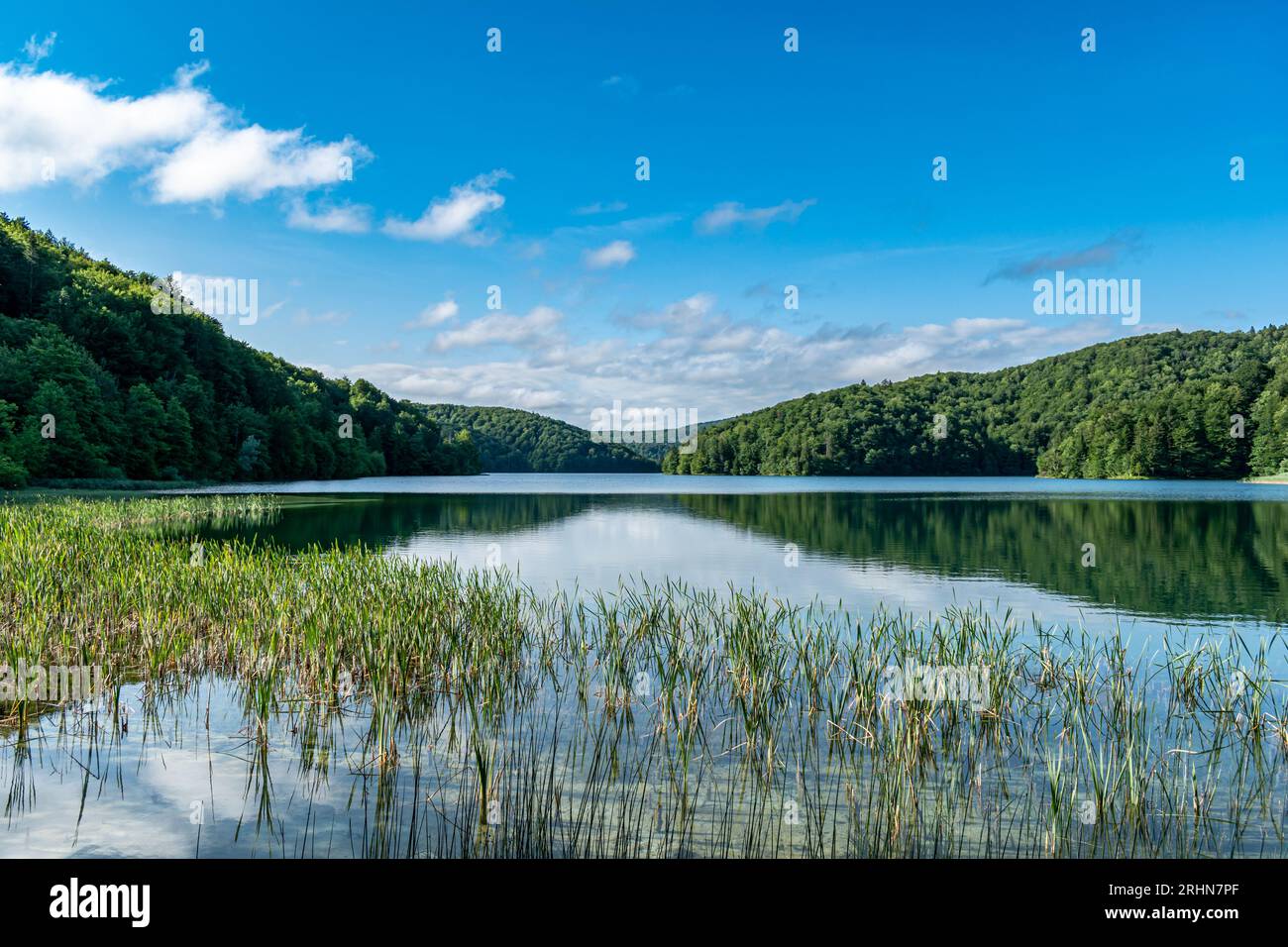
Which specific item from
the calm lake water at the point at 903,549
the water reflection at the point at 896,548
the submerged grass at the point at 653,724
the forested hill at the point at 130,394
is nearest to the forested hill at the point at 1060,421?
the calm lake water at the point at 903,549

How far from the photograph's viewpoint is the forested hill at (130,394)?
5522 cm

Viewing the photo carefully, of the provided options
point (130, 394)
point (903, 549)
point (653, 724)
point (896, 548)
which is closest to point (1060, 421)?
point (896, 548)

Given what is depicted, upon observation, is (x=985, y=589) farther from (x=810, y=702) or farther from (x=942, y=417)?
(x=942, y=417)

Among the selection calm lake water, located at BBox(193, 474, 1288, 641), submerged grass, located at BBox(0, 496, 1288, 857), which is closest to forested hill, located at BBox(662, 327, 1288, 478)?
calm lake water, located at BBox(193, 474, 1288, 641)

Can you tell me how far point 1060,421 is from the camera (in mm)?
146500

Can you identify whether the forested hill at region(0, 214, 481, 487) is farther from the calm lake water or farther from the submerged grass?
the submerged grass

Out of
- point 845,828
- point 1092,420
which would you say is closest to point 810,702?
point 845,828

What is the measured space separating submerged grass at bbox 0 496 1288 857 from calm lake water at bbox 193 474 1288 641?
4606 millimetres

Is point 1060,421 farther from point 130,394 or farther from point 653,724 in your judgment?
point 653,724

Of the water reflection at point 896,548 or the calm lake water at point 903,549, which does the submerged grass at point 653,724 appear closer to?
the calm lake water at point 903,549

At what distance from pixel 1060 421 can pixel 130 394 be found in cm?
14363

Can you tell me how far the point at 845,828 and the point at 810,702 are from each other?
3.04 m

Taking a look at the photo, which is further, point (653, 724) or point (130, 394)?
Answer: point (130, 394)

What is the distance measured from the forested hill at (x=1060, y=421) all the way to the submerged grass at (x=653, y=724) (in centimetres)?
11384
